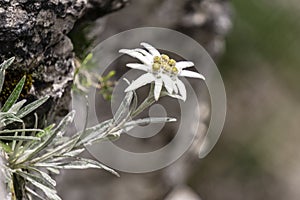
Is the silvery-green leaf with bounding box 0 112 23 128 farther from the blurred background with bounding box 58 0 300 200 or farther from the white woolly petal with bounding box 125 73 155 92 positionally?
the blurred background with bounding box 58 0 300 200

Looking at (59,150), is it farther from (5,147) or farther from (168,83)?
(168,83)

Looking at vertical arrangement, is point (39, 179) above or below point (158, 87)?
below

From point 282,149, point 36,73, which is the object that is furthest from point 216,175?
point 36,73

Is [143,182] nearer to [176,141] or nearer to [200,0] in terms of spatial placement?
[176,141]

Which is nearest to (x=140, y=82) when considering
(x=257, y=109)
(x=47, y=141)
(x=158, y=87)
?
(x=158, y=87)

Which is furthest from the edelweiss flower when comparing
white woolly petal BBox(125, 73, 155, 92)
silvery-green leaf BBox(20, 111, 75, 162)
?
silvery-green leaf BBox(20, 111, 75, 162)
